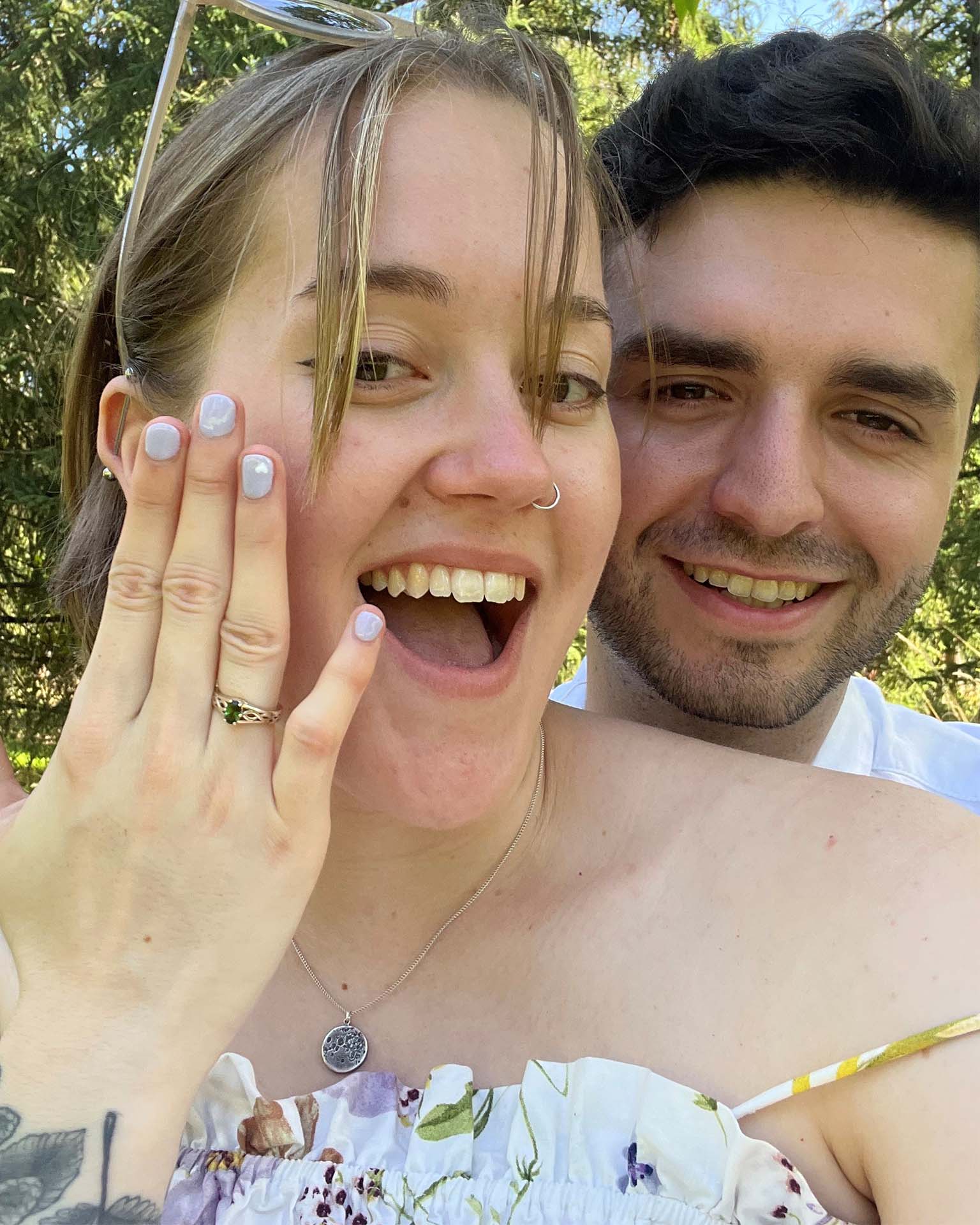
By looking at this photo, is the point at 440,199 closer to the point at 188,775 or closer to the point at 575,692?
the point at 188,775

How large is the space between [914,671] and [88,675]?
5078mm

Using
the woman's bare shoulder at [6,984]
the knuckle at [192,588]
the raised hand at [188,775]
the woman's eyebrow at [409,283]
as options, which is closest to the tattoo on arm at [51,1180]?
the raised hand at [188,775]

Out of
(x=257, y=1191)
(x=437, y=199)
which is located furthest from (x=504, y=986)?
(x=437, y=199)

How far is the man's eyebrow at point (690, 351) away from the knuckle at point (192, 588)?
1.18 meters

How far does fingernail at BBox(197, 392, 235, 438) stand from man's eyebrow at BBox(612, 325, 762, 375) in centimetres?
112

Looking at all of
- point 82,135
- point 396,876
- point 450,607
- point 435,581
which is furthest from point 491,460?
point 82,135

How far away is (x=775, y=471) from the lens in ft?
7.48

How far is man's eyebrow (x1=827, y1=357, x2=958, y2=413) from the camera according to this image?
7.59 ft

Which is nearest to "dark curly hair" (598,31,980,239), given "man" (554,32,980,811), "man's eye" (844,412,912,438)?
"man" (554,32,980,811)

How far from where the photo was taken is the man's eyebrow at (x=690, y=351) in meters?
2.32

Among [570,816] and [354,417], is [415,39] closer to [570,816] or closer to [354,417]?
[354,417]

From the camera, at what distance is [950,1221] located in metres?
1.38

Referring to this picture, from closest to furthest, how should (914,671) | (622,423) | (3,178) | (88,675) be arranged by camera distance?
(88,675)
(622,423)
(3,178)
(914,671)

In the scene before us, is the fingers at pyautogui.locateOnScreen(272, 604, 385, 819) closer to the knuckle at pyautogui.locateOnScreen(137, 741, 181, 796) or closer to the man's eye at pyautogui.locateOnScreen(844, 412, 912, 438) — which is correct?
the knuckle at pyautogui.locateOnScreen(137, 741, 181, 796)
